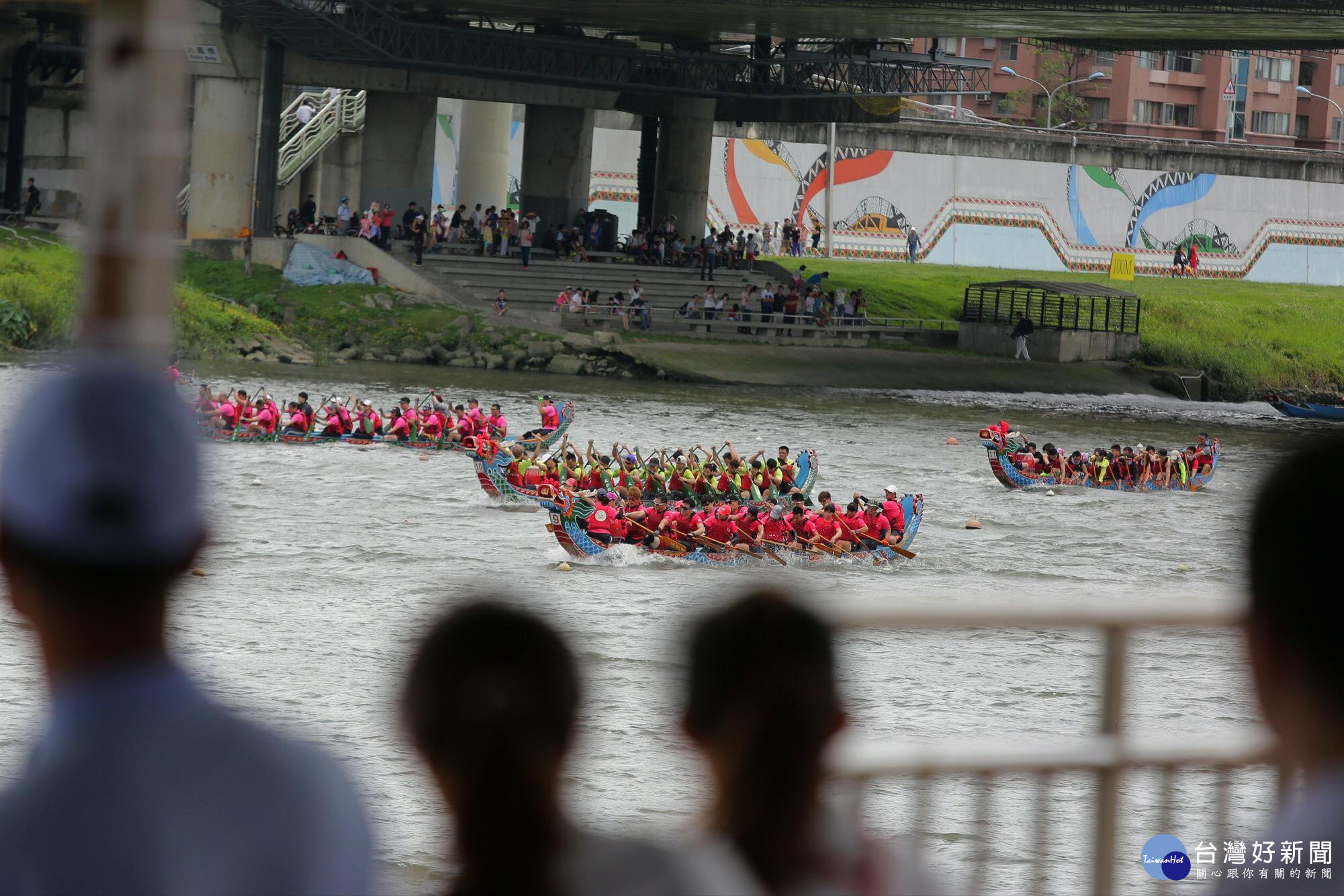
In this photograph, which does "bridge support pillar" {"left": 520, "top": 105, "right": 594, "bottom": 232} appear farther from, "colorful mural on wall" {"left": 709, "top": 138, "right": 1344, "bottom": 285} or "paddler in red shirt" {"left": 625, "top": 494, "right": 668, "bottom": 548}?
"paddler in red shirt" {"left": 625, "top": 494, "right": 668, "bottom": 548}

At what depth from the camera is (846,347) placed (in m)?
53.6

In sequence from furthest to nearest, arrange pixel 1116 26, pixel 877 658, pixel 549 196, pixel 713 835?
pixel 549 196, pixel 1116 26, pixel 877 658, pixel 713 835

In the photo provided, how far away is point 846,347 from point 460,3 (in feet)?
53.8

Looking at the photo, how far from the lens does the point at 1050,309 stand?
57281 millimetres

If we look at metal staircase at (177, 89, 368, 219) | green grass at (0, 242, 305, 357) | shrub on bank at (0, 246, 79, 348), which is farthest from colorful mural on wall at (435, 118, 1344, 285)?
shrub on bank at (0, 246, 79, 348)

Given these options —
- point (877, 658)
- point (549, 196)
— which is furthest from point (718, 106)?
point (877, 658)

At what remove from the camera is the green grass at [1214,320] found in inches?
2239

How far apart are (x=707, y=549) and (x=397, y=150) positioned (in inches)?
1501

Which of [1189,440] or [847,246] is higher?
[847,246]

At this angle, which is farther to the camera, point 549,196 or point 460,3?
point 549,196

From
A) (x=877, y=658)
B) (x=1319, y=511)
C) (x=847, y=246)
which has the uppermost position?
(x=847, y=246)

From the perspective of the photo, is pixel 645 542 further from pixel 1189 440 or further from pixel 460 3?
pixel 460 3

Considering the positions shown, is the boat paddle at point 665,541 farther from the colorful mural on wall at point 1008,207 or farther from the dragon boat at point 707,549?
the colorful mural on wall at point 1008,207
